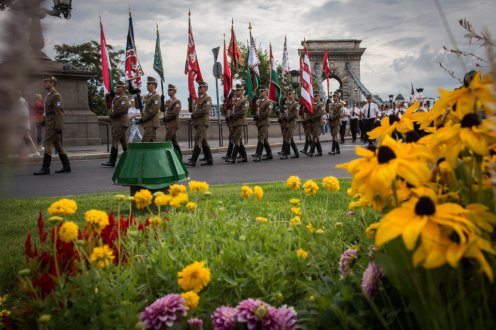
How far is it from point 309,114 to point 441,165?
18370 mm

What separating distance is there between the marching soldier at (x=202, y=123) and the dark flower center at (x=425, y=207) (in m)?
13.3

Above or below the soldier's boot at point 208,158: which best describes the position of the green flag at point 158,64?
above

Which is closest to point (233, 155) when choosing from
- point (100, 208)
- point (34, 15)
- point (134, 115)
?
point (134, 115)

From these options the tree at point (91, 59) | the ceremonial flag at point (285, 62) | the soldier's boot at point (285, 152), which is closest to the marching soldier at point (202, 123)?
the soldier's boot at point (285, 152)

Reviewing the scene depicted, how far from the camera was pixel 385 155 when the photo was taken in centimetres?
149

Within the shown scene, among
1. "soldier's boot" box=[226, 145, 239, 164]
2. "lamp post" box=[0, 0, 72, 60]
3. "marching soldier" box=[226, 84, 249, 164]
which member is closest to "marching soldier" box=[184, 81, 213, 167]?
"soldier's boot" box=[226, 145, 239, 164]

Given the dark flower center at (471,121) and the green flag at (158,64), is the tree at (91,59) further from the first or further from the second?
the dark flower center at (471,121)

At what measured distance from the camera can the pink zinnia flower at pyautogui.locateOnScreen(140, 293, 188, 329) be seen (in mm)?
1964

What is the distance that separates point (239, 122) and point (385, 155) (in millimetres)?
15174

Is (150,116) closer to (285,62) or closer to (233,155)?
(233,155)

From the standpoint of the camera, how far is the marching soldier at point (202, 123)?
48.6ft

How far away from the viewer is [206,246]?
3148mm

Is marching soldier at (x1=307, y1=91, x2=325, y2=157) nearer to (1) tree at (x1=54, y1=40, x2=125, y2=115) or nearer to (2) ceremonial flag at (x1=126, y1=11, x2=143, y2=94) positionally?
(2) ceremonial flag at (x1=126, y1=11, x2=143, y2=94)

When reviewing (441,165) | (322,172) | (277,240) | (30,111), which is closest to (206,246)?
(277,240)
